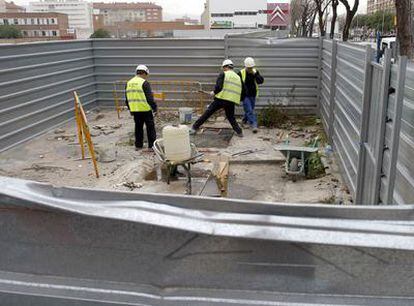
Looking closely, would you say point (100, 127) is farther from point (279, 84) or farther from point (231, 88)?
point (279, 84)

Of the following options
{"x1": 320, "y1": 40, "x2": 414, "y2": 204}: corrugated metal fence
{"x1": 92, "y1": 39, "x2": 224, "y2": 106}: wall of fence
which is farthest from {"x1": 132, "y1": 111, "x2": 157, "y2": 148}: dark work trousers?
{"x1": 92, "y1": 39, "x2": 224, "y2": 106}: wall of fence

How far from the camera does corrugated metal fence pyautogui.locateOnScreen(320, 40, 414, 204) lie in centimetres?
354

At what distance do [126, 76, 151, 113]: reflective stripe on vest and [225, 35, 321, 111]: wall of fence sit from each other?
4.20 metres

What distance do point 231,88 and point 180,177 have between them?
319 cm

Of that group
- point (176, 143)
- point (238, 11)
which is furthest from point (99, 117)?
point (238, 11)

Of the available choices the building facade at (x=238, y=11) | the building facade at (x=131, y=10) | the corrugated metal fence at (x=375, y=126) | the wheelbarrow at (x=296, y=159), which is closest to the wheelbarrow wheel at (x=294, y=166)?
the wheelbarrow at (x=296, y=159)

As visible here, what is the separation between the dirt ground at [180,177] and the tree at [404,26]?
255cm

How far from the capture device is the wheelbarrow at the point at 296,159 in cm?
740

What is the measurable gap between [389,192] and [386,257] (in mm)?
2427

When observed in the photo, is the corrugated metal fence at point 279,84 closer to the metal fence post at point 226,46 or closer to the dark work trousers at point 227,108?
the metal fence post at point 226,46

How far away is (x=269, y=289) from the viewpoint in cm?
169

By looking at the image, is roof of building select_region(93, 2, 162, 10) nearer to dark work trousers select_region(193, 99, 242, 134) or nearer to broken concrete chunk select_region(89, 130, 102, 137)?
broken concrete chunk select_region(89, 130, 102, 137)

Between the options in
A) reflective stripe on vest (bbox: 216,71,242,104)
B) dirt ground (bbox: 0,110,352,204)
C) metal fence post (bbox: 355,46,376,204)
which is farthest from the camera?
reflective stripe on vest (bbox: 216,71,242,104)

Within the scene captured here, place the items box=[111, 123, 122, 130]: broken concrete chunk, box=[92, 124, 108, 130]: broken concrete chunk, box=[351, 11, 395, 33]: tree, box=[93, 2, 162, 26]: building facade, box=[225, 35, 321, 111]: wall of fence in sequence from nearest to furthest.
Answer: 1. box=[92, 124, 108, 130]: broken concrete chunk
2. box=[111, 123, 122, 130]: broken concrete chunk
3. box=[225, 35, 321, 111]: wall of fence
4. box=[351, 11, 395, 33]: tree
5. box=[93, 2, 162, 26]: building facade
